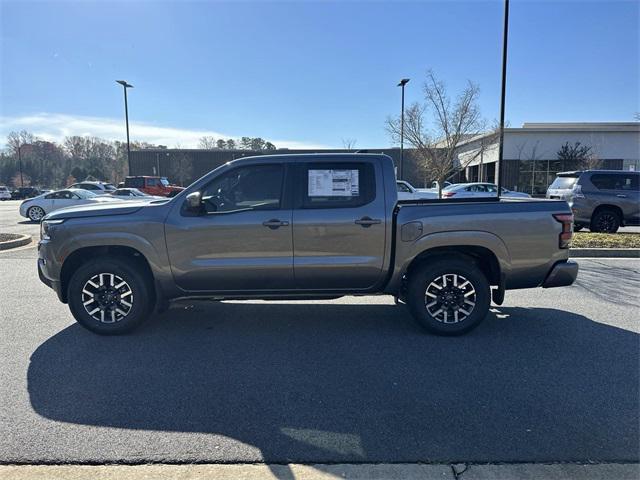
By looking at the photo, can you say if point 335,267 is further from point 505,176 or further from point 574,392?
point 505,176

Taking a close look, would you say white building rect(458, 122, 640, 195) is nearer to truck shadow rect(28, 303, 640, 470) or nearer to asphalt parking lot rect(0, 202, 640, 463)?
asphalt parking lot rect(0, 202, 640, 463)

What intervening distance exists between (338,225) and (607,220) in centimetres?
1167

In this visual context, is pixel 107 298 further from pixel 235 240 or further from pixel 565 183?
pixel 565 183

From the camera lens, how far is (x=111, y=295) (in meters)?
4.75

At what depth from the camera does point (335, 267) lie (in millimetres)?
4723

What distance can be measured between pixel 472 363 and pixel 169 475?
111 inches

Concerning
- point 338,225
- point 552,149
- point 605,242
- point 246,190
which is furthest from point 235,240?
point 552,149

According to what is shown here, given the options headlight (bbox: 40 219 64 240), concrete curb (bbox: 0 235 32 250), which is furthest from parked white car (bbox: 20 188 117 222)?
headlight (bbox: 40 219 64 240)

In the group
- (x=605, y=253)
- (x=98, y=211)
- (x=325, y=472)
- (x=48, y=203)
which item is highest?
(x=98, y=211)

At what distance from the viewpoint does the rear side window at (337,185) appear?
15.6 feet

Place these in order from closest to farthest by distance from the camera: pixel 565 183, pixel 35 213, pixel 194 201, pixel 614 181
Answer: pixel 194 201
pixel 614 181
pixel 565 183
pixel 35 213

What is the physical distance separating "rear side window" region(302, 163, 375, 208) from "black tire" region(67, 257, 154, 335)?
201 centimetres

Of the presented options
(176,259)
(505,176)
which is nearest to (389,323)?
(176,259)

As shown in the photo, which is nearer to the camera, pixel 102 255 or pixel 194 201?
pixel 194 201
